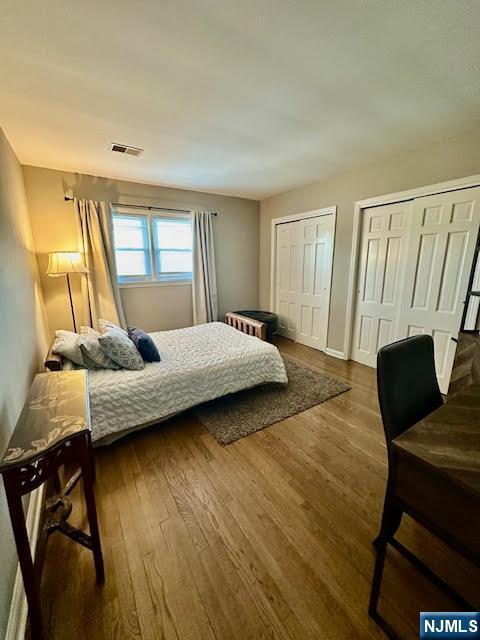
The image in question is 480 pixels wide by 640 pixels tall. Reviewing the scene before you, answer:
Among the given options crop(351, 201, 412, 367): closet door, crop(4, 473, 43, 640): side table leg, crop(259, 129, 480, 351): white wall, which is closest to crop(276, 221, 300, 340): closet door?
crop(259, 129, 480, 351): white wall

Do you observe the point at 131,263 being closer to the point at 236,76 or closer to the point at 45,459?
the point at 236,76

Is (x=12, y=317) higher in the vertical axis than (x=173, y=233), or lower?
lower

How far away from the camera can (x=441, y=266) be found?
104 inches

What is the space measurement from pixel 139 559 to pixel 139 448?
838mm

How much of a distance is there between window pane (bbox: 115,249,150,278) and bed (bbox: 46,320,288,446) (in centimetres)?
130

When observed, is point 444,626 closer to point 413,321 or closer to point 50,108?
point 413,321

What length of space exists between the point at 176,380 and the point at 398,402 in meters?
1.65

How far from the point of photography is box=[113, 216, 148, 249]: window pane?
3.62 metres

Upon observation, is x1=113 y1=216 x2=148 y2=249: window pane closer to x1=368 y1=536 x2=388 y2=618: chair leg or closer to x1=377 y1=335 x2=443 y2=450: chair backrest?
x1=377 y1=335 x2=443 y2=450: chair backrest

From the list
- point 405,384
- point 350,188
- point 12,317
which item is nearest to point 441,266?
point 350,188

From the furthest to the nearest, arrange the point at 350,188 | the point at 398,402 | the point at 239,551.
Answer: the point at 350,188 → the point at 239,551 → the point at 398,402

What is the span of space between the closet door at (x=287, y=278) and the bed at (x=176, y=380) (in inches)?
70.8

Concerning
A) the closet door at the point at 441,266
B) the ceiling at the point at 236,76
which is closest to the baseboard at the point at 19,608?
the ceiling at the point at 236,76

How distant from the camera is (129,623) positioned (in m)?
1.01
